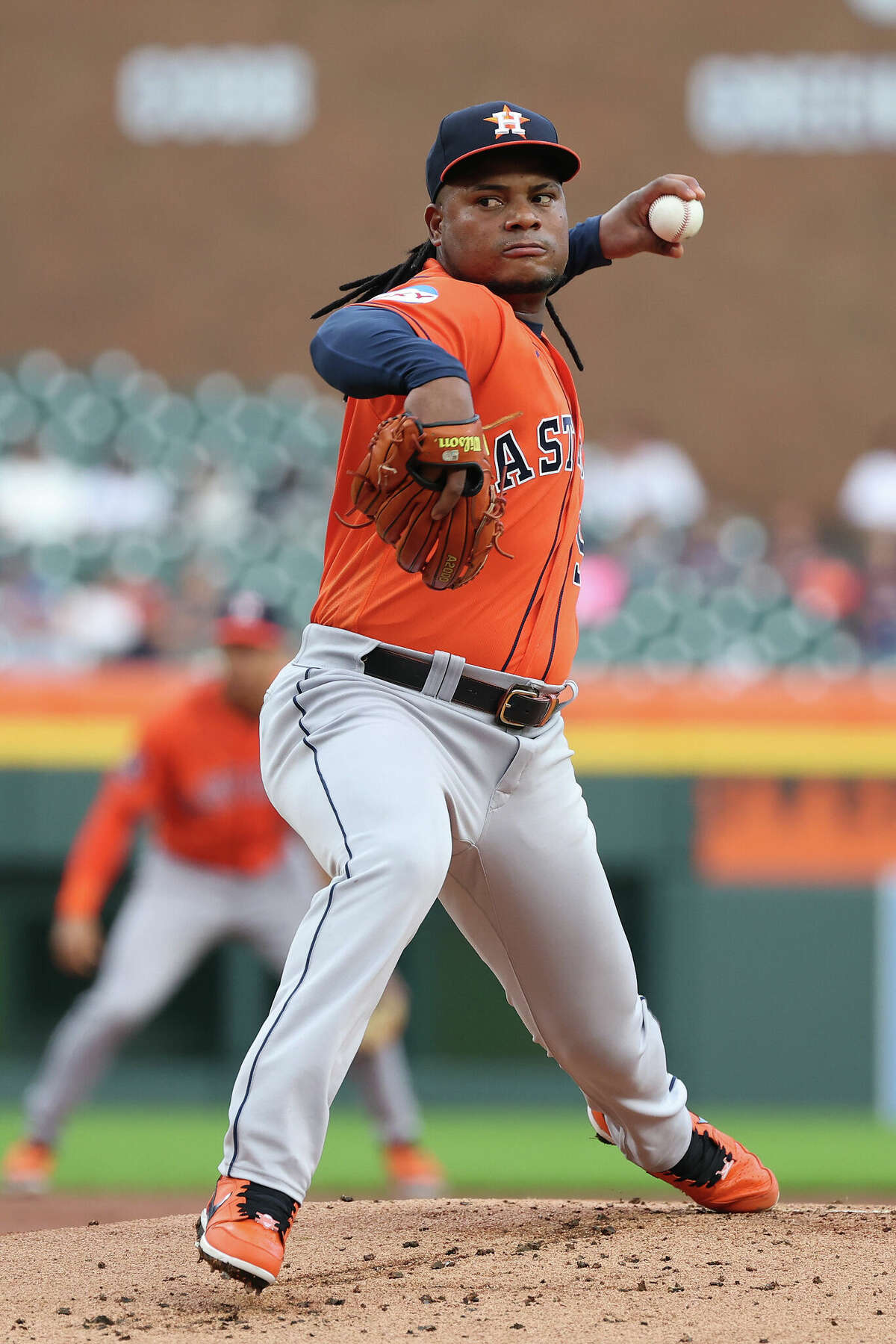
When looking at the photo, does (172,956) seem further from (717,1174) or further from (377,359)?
(377,359)

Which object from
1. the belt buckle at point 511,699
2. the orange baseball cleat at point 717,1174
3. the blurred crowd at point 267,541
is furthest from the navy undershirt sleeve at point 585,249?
the blurred crowd at point 267,541

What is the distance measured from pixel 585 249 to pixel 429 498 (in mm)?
880

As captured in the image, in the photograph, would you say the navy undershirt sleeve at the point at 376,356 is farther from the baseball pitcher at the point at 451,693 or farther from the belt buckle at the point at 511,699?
the belt buckle at the point at 511,699

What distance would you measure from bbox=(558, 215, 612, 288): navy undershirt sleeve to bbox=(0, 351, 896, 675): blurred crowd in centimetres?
442

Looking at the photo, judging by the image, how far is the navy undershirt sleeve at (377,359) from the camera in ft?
7.56

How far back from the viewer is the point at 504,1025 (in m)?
6.64

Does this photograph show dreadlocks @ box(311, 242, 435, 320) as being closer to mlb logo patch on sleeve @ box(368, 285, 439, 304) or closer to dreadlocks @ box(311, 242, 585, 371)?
dreadlocks @ box(311, 242, 585, 371)

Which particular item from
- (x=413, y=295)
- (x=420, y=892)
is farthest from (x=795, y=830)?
(x=413, y=295)

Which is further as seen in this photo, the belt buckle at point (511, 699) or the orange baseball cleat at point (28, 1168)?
the orange baseball cleat at point (28, 1168)

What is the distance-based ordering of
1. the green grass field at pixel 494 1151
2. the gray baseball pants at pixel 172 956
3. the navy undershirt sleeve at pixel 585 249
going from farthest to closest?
1. the green grass field at pixel 494 1151
2. the gray baseball pants at pixel 172 956
3. the navy undershirt sleeve at pixel 585 249

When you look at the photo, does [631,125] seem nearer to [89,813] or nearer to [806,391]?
[806,391]

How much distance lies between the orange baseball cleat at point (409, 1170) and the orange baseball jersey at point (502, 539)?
8.89 feet

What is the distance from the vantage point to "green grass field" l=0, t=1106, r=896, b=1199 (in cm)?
534

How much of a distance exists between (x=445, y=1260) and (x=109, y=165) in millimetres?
11347
